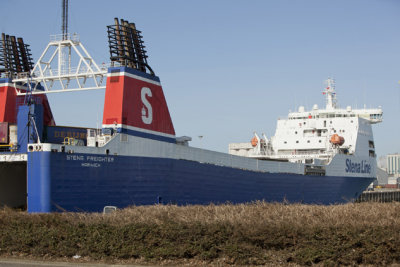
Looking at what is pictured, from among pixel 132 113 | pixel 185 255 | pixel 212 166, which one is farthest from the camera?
pixel 212 166

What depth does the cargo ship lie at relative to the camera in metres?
21.6

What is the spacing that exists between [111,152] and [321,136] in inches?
925

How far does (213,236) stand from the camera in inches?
496

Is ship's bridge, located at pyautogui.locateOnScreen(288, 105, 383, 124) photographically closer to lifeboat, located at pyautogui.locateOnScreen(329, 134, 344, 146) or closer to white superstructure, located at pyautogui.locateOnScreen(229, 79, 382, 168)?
white superstructure, located at pyautogui.locateOnScreen(229, 79, 382, 168)

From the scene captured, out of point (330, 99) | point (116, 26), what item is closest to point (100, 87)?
point (116, 26)

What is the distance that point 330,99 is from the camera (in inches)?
1769

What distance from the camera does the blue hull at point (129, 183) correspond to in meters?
21.2

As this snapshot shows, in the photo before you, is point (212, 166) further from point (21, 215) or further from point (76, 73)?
point (21, 215)

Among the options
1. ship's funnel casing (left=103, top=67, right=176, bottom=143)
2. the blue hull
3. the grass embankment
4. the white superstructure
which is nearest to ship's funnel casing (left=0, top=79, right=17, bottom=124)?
ship's funnel casing (left=103, top=67, right=176, bottom=143)

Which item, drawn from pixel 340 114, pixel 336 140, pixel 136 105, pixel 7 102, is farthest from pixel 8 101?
pixel 340 114

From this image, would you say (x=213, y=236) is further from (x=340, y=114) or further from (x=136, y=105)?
(x=340, y=114)

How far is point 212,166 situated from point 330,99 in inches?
823

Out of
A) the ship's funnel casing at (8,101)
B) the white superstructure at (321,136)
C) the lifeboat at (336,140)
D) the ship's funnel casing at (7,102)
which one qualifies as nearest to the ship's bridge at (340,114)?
the white superstructure at (321,136)

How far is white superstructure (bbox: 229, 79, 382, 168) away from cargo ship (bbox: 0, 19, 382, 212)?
880cm
